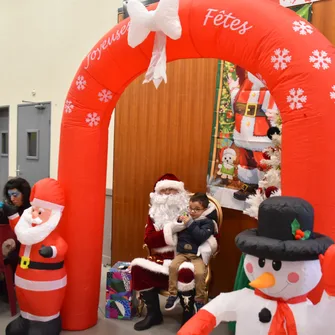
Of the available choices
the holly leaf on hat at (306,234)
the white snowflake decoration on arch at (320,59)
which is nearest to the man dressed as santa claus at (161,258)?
the holly leaf on hat at (306,234)

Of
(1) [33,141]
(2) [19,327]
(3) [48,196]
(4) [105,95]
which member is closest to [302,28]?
(4) [105,95]

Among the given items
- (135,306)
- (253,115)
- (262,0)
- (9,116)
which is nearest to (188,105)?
(253,115)

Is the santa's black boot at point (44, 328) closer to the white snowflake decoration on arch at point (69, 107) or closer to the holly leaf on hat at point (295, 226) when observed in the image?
the white snowflake decoration on arch at point (69, 107)

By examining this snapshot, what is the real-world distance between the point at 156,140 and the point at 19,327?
2.00 metres

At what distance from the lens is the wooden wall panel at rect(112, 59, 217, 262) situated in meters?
3.52

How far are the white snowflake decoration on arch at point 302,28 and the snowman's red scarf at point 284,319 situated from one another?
4.29 ft

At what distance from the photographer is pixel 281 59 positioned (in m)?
2.02

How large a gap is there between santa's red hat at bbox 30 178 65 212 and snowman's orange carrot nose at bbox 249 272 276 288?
153 centimetres

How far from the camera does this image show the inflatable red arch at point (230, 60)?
1935 millimetres

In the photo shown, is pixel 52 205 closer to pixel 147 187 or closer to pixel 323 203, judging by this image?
pixel 147 187

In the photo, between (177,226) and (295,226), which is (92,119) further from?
(295,226)

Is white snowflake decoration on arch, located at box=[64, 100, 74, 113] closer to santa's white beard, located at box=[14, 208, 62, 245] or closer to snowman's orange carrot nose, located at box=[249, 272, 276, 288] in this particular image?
santa's white beard, located at box=[14, 208, 62, 245]

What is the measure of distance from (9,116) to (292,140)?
197 inches

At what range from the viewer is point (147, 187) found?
12.8 ft
